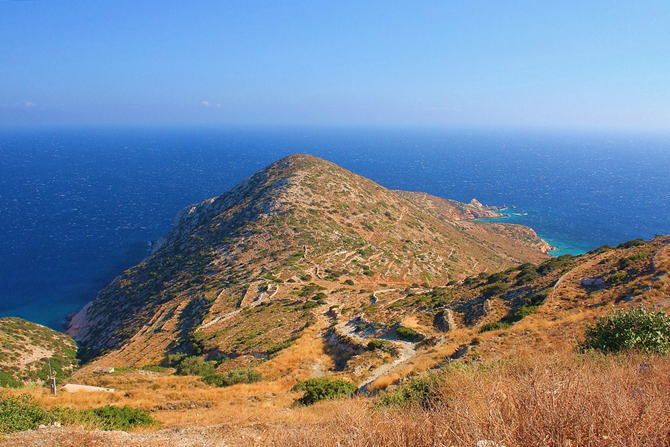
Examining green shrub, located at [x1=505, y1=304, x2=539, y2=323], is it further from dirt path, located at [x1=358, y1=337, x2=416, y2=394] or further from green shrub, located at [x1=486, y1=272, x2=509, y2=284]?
green shrub, located at [x1=486, y1=272, x2=509, y2=284]

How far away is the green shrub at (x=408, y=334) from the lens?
23.2m

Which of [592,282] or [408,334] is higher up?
[592,282]

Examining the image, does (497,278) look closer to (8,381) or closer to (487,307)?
(487,307)

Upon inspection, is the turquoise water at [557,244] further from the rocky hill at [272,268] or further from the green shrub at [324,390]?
the green shrub at [324,390]

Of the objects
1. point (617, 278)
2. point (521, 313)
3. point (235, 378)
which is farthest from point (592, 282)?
point (235, 378)

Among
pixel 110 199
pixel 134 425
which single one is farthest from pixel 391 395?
pixel 110 199

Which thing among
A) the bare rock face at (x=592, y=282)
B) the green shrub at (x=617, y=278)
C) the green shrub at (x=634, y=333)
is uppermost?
the green shrub at (x=634, y=333)

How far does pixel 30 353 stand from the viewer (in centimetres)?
3600

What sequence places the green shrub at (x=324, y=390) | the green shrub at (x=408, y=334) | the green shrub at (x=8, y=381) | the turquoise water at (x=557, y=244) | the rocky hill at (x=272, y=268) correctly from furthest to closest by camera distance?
the turquoise water at (x=557, y=244)
the rocky hill at (x=272, y=268)
the green shrub at (x=8, y=381)
the green shrub at (x=408, y=334)
the green shrub at (x=324, y=390)

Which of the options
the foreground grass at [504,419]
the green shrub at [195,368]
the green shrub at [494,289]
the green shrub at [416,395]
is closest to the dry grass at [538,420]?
the foreground grass at [504,419]

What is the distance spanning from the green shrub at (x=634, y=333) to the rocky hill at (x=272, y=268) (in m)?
17.5

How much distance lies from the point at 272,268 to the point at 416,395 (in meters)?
35.6

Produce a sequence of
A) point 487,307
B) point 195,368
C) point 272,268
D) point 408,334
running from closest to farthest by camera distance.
Result: 1. point 408,334
2. point 195,368
3. point 487,307
4. point 272,268

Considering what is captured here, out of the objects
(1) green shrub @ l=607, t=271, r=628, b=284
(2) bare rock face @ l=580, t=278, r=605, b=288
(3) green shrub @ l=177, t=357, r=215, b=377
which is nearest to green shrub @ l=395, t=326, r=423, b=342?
(2) bare rock face @ l=580, t=278, r=605, b=288
